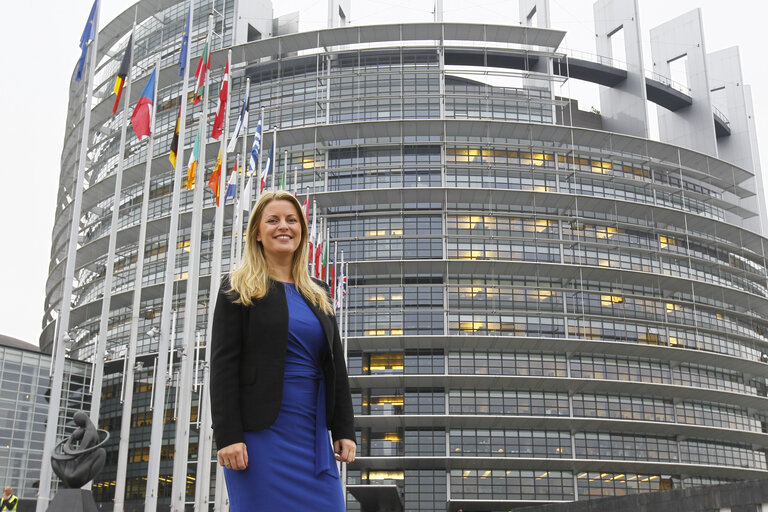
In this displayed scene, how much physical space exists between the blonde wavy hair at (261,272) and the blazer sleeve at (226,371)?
0.07 metres

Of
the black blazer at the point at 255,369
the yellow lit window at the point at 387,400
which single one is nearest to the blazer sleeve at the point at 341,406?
the black blazer at the point at 255,369

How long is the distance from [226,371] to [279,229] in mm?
675

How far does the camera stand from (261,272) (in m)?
3.22

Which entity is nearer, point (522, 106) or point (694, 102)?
point (522, 106)

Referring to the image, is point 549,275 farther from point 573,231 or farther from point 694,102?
point 694,102

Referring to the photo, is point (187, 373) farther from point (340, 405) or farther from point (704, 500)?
point (340, 405)

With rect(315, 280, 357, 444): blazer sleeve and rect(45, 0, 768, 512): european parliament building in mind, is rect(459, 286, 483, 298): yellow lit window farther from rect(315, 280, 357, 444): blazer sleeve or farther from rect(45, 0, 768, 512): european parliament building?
rect(315, 280, 357, 444): blazer sleeve

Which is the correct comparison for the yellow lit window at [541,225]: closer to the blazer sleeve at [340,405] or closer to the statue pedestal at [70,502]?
the statue pedestal at [70,502]

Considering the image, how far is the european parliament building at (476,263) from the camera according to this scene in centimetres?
5041

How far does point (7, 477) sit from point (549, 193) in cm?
3981

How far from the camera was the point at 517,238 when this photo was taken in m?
54.2

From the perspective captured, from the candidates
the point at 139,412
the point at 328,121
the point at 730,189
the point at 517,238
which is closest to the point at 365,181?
the point at 328,121

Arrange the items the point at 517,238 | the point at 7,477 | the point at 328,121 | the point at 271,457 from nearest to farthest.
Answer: the point at 271,457, the point at 7,477, the point at 517,238, the point at 328,121

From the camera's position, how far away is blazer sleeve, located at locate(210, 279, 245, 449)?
288 cm
